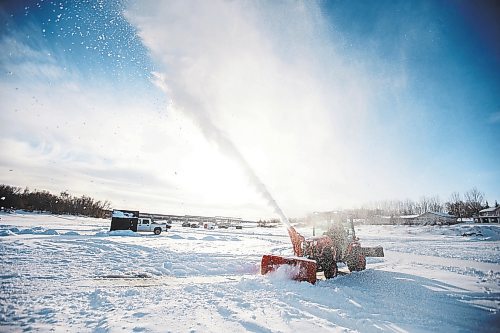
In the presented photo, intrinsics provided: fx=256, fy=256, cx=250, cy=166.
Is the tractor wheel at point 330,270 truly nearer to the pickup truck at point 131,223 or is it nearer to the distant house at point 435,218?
the pickup truck at point 131,223

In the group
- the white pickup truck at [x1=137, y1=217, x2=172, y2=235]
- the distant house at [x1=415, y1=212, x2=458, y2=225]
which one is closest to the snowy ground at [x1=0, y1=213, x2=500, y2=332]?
the white pickup truck at [x1=137, y1=217, x2=172, y2=235]

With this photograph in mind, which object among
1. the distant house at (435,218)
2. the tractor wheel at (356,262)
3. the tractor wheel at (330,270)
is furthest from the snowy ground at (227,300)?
the distant house at (435,218)

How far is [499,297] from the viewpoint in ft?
22.3

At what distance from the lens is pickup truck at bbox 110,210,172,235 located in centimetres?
3083

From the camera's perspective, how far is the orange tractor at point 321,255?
8305 millimetres

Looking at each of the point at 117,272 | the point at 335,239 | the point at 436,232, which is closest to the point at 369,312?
the point at 335,239

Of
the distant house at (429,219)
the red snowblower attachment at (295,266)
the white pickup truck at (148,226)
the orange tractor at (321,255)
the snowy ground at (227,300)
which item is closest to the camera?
the snowy ground at (227,300)

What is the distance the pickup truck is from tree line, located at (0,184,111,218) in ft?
204

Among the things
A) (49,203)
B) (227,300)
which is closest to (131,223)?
(227,300)

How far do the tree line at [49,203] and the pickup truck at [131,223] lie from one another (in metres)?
62.2

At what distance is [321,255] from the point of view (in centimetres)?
973

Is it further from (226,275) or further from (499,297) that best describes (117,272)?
(499,297)

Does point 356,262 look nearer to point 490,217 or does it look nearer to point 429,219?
point 490,217

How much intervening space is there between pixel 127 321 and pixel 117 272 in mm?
5464
